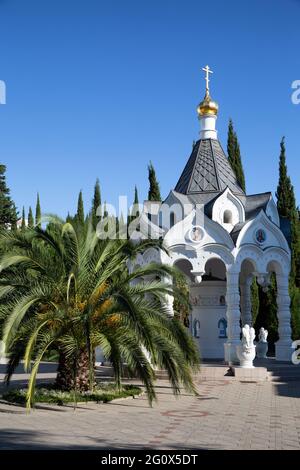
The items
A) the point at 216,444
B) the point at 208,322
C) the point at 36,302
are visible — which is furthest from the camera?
the point at 208,322

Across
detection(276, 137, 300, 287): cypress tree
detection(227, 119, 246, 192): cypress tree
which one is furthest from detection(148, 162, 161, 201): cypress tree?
detection(276, 137, 300, 287): cypress tree

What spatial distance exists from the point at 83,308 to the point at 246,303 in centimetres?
1253

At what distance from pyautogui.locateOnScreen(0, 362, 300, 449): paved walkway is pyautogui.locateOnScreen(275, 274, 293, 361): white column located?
6.20m

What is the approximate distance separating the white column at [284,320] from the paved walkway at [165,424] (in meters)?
6.20

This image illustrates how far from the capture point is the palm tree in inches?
462

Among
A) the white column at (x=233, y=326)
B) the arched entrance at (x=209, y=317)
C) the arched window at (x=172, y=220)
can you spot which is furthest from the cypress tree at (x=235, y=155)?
the white column at (x=233, y=326)

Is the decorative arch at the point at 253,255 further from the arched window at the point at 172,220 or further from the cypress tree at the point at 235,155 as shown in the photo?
the cypress tree at the point at 235,155

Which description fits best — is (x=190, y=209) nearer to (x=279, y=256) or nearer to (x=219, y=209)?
(x=219, y=209)

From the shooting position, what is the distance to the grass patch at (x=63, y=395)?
1239 centimetres

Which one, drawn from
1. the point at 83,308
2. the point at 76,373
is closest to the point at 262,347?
the point at 76,373

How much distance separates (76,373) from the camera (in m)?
13.0

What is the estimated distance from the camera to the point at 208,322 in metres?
22.7
